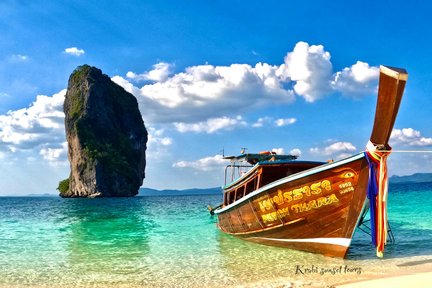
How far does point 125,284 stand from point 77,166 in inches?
4090

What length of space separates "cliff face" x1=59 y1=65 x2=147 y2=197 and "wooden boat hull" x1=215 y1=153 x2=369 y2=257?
93.1 metres

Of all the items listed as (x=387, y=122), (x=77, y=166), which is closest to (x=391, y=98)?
(x=387, y=122)

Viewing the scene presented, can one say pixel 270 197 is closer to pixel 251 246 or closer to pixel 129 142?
pixel 251 246

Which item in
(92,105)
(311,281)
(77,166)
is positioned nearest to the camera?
(311,281)

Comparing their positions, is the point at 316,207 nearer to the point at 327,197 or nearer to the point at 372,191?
the point at 327,197

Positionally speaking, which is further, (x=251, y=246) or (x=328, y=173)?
(x=251, y=246)

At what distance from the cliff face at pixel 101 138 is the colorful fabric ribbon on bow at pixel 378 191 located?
9680 cm

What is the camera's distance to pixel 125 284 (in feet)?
31.6

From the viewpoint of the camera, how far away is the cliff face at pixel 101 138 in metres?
104

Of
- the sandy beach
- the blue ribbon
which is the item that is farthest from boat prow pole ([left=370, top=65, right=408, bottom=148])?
the sandy beach

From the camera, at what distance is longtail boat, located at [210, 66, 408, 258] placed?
9.08m

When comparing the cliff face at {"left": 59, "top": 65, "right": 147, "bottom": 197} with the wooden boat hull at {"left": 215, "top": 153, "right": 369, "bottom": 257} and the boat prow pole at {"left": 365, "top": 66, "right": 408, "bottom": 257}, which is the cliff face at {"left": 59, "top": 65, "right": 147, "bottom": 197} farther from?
the boat prow pole at {"left": 365, "top": 66, "right": 408, "bottom": 257}

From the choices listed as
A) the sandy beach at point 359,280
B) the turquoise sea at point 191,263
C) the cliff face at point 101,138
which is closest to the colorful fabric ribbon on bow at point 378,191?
the sandy beach at point 359,280

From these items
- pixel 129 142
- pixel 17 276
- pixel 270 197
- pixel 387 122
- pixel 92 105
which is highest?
pixel 92 105
